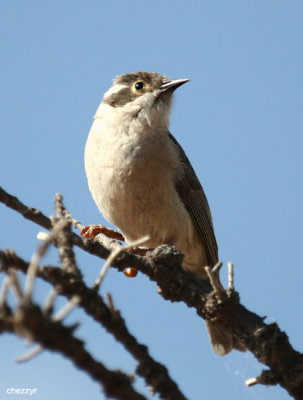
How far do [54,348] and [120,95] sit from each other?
5259 mm

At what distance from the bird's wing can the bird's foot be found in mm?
828

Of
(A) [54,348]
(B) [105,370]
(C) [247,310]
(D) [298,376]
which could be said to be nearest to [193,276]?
(C) [247,310]

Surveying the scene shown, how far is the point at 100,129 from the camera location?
6.18 m

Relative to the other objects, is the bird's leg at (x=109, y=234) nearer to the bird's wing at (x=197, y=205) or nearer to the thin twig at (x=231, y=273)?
the bird's wing at (x=197, y=205)

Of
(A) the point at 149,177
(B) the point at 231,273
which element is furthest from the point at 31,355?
(A) the point at 149,177

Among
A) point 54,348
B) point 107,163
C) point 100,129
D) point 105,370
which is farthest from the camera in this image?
point 100,129

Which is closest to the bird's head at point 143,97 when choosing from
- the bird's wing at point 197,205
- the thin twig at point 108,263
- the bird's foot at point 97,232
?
the bird's wing at point 197,205

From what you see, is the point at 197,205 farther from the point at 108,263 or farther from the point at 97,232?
the point at 108,263

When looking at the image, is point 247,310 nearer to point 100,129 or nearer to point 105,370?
point 105,370

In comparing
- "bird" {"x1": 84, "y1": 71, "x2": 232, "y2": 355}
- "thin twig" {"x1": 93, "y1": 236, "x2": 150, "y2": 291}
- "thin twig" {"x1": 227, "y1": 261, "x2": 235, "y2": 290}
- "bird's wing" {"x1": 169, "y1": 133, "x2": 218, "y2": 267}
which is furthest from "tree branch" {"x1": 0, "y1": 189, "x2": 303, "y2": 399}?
"bird's wing" {"x1": 169, "y1": 133, "x2": 218, "y2": 267}

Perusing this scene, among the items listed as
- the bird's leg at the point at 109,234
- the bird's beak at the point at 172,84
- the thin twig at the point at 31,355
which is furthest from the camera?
the bird's beak at the point at 172,84

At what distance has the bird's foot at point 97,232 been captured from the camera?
5.85 m

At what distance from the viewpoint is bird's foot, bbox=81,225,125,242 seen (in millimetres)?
5852

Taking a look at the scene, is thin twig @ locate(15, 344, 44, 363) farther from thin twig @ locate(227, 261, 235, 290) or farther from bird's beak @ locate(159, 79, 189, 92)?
bird's beak @ locate(159, 79, 189, 92)
